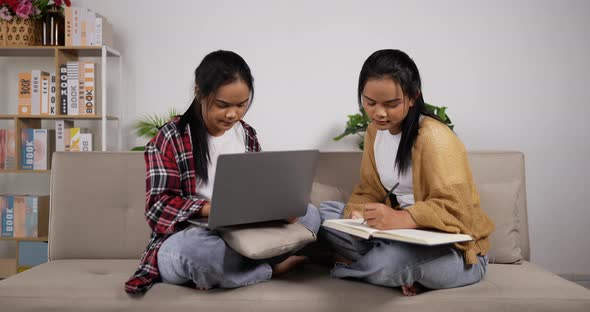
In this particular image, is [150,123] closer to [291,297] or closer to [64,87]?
[64,87]

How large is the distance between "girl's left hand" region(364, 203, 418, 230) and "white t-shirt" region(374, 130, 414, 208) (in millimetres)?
233

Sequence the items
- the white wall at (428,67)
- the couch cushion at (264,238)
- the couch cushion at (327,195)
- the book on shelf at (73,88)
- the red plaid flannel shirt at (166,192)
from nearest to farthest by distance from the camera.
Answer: the couch cushion at (264,238), the red plaid flannel shirt at (166,192), the couch cushion at (327,195), the book on shelf at (73,88), the white wall at (428,67)

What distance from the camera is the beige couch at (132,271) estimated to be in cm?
151

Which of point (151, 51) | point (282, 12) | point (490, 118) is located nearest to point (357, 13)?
point (282, 12)

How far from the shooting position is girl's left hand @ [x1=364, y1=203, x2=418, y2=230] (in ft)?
4.98

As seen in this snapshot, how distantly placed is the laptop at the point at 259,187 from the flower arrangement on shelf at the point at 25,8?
2.30 meters

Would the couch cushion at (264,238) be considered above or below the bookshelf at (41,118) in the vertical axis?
below

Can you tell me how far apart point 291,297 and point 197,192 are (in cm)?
46

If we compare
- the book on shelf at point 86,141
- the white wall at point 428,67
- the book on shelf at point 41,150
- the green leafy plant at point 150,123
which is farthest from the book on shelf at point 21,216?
the white wall at point 428,67

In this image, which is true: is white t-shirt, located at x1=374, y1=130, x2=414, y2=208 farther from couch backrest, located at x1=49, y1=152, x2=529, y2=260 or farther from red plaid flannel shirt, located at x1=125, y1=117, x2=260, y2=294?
red plaid flannel shirt, located at x1=125, y1=117, x2=260, y2=294

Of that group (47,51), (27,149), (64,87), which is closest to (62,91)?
(64,87)

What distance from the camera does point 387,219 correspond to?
152cm

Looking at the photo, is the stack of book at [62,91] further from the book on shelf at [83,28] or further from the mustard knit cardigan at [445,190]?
the mustard knit cardigan at [445,190]

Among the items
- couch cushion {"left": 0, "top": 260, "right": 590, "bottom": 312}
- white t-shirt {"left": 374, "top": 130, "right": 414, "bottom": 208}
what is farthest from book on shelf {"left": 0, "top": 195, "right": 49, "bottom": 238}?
white t-shirt {"left": 374, "top": 130, "right": 414, "bottom": 208}
